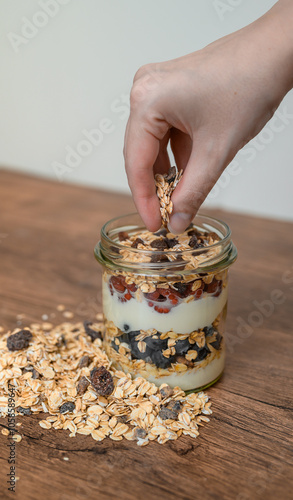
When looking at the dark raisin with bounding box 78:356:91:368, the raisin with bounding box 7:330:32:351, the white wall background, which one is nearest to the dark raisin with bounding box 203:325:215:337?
the dark raisin with bounding box 78:356:91:368

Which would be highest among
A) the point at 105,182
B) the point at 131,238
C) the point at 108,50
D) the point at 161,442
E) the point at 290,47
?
the point at 290,47

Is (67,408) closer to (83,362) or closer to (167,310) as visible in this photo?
(83,362)

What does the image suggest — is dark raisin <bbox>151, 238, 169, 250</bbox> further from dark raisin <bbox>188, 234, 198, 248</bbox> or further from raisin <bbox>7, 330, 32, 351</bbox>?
raisin <bbox>7, 330, 32, 351</bbox>

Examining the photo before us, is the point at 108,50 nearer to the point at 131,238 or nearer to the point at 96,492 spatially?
the point at 131,238

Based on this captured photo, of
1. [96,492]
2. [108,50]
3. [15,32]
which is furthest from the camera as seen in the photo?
[15,32]

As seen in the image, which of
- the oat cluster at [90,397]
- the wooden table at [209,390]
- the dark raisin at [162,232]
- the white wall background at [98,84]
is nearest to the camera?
the wooden table at [209,390]

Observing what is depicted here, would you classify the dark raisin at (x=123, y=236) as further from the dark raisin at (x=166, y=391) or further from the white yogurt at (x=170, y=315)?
the dark raisin at (x=166, y=391)

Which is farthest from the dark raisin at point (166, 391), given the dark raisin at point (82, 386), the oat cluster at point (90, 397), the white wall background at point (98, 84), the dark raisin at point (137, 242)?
the white wall background at point (98, 84)

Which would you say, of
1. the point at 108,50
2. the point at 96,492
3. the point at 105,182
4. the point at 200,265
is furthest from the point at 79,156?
the point at 96,492
